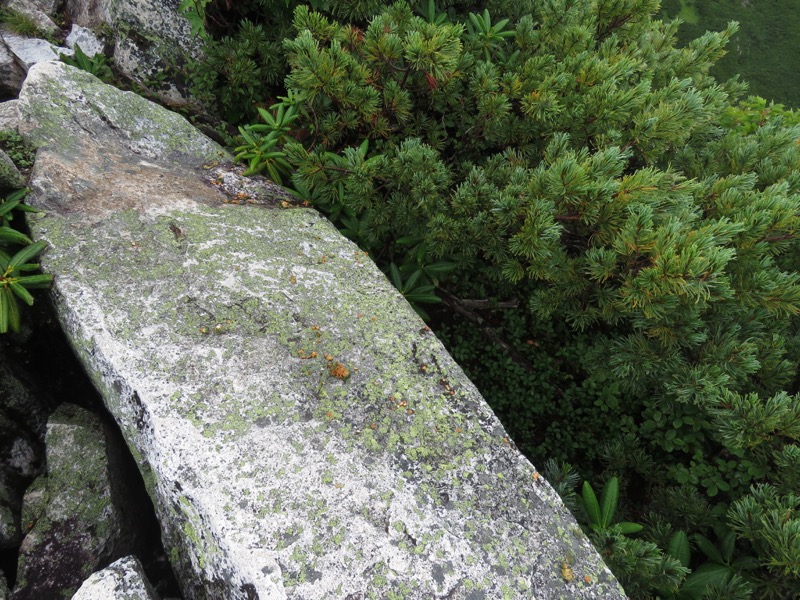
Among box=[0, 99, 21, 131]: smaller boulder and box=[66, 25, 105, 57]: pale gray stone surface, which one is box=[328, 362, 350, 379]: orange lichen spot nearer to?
box=[0, 99, 21, 131]: smaller boulder

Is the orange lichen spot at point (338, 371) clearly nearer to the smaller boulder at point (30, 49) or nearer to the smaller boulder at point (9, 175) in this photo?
the smaller boulder at point (9, 175)

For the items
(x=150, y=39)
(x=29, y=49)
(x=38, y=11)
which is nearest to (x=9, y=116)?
(x=150, y=39)

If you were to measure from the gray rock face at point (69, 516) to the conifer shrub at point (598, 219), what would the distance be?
2.41m

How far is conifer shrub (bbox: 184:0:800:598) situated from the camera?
2729 mm

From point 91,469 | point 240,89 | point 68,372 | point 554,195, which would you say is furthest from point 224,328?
point 240,89

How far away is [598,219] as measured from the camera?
9.32 feet

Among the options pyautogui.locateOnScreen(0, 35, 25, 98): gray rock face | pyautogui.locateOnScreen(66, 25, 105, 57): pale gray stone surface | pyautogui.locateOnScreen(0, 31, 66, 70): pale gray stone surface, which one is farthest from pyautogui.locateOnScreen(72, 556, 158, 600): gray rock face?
pyautogui.locateOnScreen(66, 25, 105, 57): pale gray stone surface

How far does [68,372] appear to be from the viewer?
3.43 meters

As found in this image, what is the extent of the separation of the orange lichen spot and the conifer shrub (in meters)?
1.31

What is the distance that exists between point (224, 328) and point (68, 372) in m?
1.51

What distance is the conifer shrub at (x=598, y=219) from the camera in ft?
8.95

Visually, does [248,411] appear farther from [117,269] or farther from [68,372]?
[68,372]

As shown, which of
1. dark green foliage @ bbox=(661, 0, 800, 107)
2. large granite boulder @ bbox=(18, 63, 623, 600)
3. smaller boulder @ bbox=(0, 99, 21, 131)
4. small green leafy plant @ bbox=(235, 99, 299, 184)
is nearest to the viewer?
large granite boulder @ bbox=(18, 63, 623, 600)

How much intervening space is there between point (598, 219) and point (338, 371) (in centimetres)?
180
